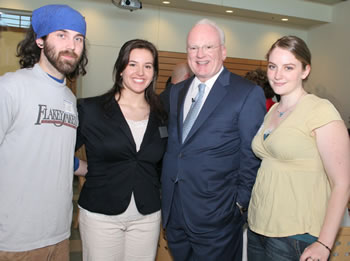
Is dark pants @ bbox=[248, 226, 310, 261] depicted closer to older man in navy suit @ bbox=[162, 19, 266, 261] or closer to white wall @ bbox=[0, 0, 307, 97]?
older man in navy suit @ bbox=[162, 19, 266, 261]

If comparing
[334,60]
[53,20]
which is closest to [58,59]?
[53,20]

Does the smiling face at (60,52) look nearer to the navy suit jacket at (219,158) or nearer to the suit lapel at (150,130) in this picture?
the suit lapel at (150,130)

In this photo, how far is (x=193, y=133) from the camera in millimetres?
2037

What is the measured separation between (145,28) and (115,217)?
21.4ft

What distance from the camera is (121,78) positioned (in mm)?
2244

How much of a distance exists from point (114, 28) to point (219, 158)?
20.8 feet

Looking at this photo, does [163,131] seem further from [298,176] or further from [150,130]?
[298,176]

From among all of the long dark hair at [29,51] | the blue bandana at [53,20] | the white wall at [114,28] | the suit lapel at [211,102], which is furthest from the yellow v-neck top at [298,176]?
the white wall at [114,28]

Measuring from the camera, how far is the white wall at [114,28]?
24.3 feet

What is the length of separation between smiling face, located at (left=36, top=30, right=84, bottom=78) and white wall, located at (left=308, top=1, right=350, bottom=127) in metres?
7.51

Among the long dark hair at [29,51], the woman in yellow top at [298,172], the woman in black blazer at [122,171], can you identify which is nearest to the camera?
the woman in yellow top at [298,172]

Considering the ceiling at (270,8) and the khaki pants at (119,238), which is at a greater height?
the ceiling at (270,8)

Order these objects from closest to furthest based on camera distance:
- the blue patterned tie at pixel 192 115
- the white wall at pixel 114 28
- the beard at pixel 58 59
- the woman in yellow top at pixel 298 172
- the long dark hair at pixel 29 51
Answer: the woman in yellow top at pixel 298 172 < the beard at pixel 58 59 < the long dark hair at pixel 29 51 < the blue patterned tie at pixel 192 115 < the white wall at pixel 114 28

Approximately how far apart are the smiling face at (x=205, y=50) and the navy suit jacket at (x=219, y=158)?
6.9 inches
